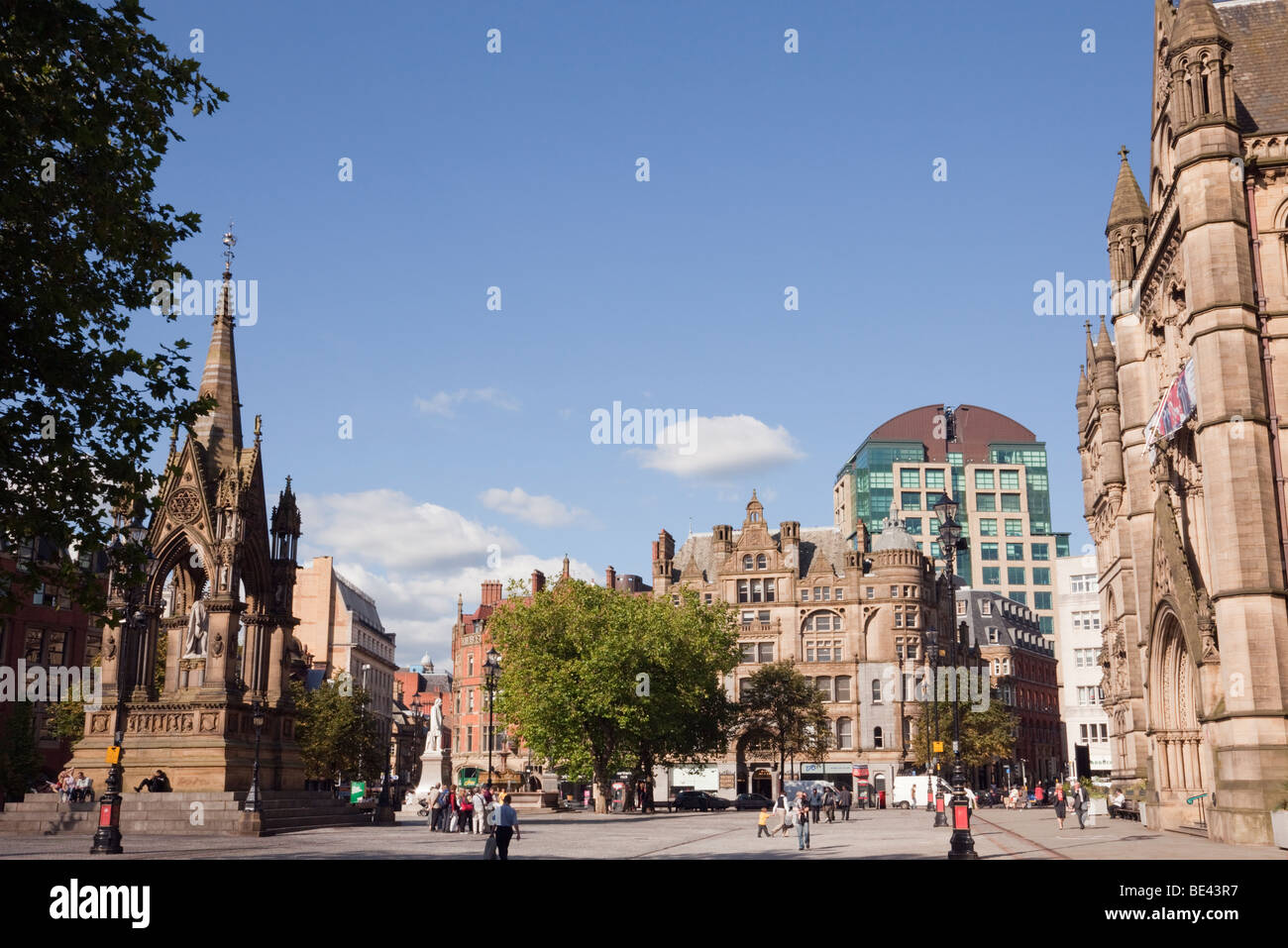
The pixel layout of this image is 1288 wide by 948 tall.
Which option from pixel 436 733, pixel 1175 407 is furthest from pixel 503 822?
pixel 436 733

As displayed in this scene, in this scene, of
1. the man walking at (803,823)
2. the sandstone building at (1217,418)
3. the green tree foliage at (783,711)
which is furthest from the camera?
the green tree foliage at (783,711)

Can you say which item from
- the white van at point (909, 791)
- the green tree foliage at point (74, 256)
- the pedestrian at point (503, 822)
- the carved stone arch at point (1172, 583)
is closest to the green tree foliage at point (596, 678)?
the white van at point (909, 791)

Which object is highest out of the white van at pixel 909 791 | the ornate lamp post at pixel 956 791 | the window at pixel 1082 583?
the window at pixel 1082 583

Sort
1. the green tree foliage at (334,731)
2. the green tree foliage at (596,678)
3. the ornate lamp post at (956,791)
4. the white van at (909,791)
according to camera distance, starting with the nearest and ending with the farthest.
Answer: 1. the ornate lamp post at (956,791)
2. the green tree foliage at (596,678)
3. the green tree foliage at (334,731)
4. the white van at (909,791)

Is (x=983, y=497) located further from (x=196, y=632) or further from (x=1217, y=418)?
(x=196, y=632)

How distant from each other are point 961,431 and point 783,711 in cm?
9143

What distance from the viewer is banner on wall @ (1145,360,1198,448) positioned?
103 feet

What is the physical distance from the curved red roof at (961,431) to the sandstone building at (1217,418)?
4783 inches

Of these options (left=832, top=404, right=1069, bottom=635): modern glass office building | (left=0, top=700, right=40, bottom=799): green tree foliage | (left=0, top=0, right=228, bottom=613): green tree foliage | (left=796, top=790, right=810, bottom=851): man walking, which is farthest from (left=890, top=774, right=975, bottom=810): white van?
(left=832, top=404, right=1069, bottom=635): modern glass office building

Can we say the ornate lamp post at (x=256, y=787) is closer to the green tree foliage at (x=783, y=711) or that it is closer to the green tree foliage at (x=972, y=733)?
the green tree foliage at (x=783, y=711)

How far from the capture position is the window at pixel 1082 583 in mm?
112688

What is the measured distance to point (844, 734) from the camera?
92.5 metres
